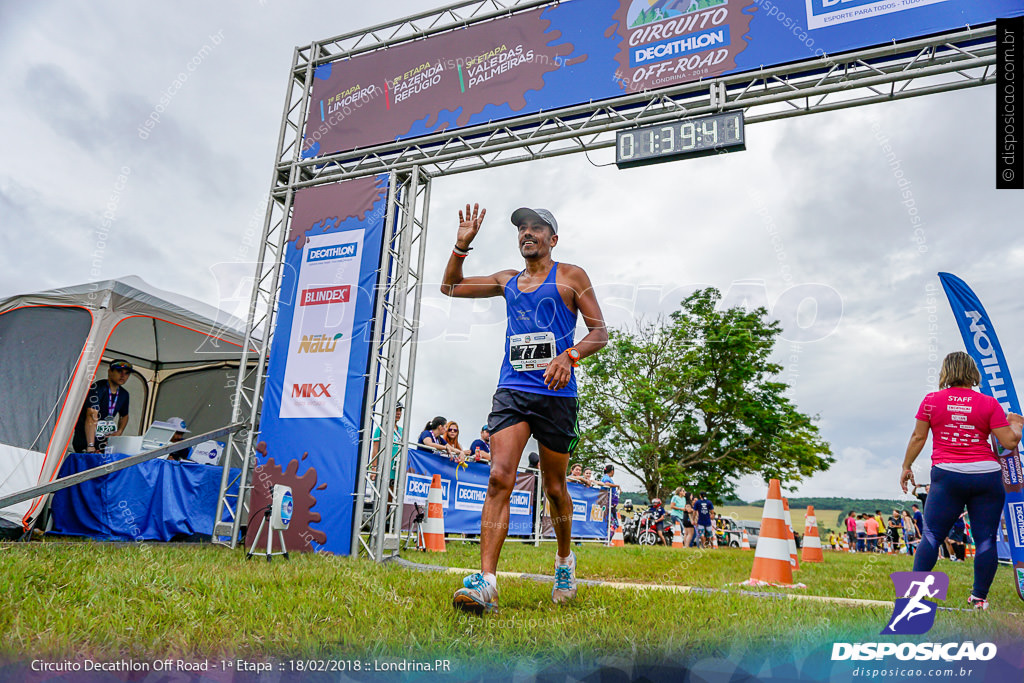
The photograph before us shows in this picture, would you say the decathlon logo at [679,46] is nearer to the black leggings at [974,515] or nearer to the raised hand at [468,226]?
the raised hand at [468,226]

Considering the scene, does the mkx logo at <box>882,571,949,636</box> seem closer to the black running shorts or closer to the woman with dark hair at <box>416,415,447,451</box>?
the black running shorts

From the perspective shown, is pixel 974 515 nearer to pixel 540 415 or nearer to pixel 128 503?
pixel 540 415

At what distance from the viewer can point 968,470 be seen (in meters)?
4.00

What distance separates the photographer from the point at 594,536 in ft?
43.8

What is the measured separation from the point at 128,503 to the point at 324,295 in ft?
10.6

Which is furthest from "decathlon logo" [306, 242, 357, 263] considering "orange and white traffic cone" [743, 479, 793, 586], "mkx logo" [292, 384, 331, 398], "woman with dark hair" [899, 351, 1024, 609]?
"woman with dark hair" [899, 351, 1024, 609]

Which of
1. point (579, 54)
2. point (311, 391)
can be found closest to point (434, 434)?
point (311, 391)

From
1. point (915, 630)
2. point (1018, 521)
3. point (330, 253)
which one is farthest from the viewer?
point (330, 253)

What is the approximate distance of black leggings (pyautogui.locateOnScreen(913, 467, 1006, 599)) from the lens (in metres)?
3.96

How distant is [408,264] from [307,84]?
142 inches

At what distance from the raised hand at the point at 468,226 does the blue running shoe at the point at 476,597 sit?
191 cm

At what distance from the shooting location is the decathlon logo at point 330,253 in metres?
7.68

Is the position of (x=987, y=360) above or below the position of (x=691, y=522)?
above

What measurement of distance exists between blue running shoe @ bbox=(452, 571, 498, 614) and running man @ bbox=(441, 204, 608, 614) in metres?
0.26
